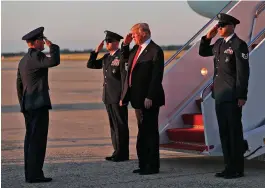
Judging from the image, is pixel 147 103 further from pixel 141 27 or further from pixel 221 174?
pixel 221 174

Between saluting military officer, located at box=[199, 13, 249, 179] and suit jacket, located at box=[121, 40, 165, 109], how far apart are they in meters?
0.59

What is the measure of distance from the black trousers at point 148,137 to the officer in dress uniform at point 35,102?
3.46ft

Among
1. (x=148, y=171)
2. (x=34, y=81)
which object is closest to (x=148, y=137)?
(x=148, y=171)

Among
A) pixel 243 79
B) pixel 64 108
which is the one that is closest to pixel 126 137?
pixel 243 79

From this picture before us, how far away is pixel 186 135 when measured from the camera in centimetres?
775

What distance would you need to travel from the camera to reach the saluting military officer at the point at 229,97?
6.67 m

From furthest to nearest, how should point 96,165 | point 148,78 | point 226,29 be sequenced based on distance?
point 96,165
point 148,78
point 226,29

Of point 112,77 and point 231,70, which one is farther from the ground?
point 231,70

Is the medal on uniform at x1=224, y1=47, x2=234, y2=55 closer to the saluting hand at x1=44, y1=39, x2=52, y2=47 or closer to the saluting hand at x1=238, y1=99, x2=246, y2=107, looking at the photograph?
the saluting hand at x1=238, y1=99, x2=246, y2=107

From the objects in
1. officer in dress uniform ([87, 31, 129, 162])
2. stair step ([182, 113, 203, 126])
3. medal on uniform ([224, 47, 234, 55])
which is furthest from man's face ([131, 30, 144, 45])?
stair step ([182, 113, 203, 126])

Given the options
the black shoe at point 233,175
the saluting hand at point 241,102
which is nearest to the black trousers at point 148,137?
the black shoe at point 233,175

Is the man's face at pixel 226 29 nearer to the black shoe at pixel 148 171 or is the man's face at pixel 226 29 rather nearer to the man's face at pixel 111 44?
the black shoe at pixel 148 171

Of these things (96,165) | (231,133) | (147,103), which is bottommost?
(96,165)

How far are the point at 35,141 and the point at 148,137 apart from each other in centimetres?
125
